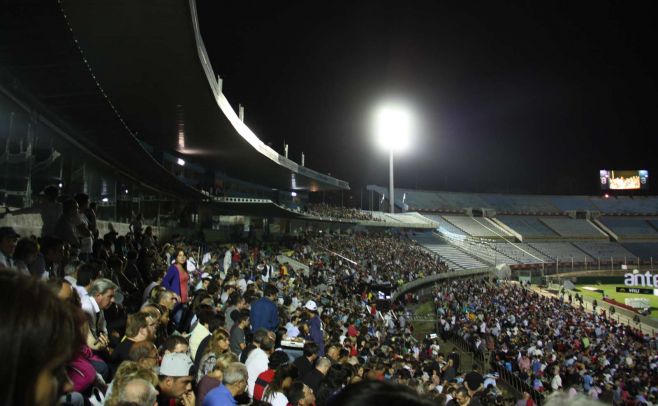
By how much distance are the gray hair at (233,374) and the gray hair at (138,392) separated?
1071 mm

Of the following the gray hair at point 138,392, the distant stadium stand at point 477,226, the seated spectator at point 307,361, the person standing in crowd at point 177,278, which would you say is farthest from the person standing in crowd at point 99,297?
the distant stadium stand at point 477,226

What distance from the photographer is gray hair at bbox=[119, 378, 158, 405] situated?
2703 millimetres

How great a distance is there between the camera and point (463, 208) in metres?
60.7

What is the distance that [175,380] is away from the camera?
3520mm

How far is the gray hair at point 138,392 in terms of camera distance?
2.70 metres

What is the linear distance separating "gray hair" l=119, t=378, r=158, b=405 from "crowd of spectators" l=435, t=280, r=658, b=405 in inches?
375

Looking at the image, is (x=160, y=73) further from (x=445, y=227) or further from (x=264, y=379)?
(x=445, y=227)

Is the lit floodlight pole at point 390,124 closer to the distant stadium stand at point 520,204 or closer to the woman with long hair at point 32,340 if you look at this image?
the distant stadium stand at point 520,204

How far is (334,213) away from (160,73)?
28152 millimetres

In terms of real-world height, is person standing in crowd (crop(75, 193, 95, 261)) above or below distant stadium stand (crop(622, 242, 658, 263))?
above

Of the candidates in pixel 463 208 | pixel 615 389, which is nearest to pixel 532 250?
pixel 463 208

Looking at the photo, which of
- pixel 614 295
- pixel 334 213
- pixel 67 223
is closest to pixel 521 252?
pixel 614 295

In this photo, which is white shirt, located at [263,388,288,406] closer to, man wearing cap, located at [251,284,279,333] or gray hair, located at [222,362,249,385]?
gray hair, located at [222,362,249,385]

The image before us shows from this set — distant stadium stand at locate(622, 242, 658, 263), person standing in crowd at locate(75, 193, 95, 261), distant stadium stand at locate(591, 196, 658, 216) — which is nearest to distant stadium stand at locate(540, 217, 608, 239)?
distant stadium stand at locate(622, 242, 658, 263)
